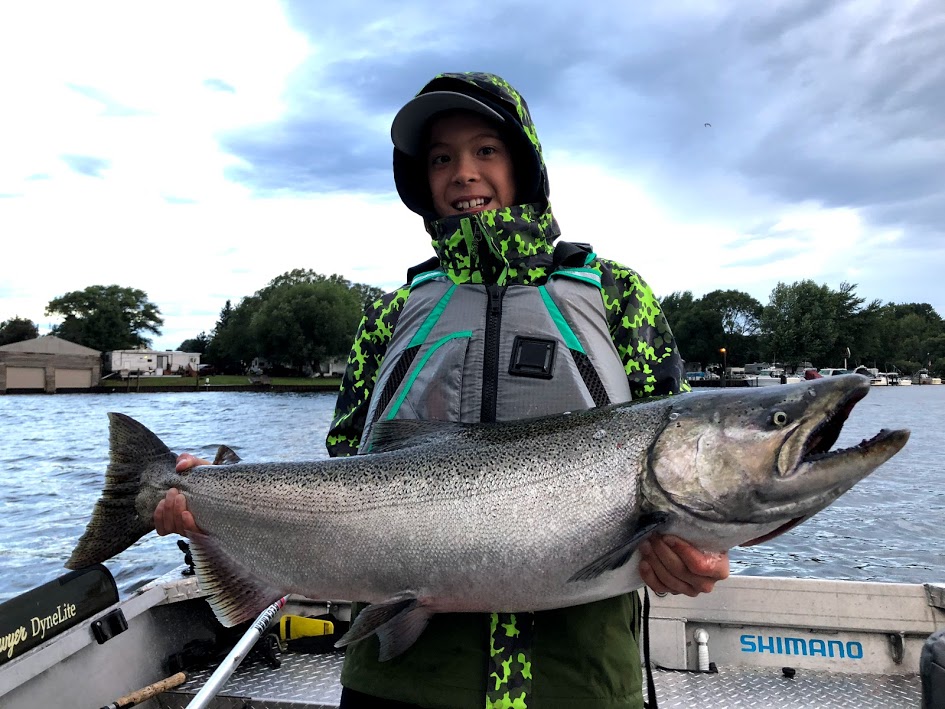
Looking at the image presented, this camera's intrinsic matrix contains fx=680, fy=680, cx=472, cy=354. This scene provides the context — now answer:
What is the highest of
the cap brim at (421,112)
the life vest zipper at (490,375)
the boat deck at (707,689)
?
the cap brim at (421,112)

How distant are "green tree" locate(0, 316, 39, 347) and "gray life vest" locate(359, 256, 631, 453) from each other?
122 metres

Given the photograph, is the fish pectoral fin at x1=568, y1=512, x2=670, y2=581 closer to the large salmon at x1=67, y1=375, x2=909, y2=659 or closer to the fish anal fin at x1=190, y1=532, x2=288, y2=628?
the large salmon at x1=67, y1=375, x2=909, y2=659

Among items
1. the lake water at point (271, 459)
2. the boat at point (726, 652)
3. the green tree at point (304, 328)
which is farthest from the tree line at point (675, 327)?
the boat at point (726, 652)

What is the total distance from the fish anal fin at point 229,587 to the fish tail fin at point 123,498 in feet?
1.01

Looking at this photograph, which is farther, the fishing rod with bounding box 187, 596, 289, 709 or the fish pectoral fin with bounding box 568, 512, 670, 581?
the fishing rod with bounding box 187, 596, 289, 709

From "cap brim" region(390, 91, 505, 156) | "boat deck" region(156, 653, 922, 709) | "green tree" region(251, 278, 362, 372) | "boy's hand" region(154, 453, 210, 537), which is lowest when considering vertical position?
"boat deck" region(156, 653, 922, 709)

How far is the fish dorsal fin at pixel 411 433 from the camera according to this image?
8.28 feet

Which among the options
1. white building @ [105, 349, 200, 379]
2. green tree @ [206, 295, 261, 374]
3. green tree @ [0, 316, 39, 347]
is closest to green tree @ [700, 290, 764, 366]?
green tree @ [206, 295, 261, 374]

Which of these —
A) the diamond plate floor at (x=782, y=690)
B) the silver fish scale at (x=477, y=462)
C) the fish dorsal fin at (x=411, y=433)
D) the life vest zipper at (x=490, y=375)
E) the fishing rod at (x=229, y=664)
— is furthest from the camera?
the diamond plate floor at (x=782, y=690)

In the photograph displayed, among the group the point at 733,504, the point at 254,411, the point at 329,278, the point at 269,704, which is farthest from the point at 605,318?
the point at 329,278

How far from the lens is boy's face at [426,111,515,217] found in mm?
2936

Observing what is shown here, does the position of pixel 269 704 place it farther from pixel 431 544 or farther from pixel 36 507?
pixel 36 507

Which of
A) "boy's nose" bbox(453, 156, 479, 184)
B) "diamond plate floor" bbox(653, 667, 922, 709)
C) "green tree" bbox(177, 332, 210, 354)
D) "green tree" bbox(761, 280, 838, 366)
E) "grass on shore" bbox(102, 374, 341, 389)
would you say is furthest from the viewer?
"green tree" bbox(177, 332, 210, 354)

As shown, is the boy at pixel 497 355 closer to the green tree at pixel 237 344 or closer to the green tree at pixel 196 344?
the green tree at pixel 237 344
